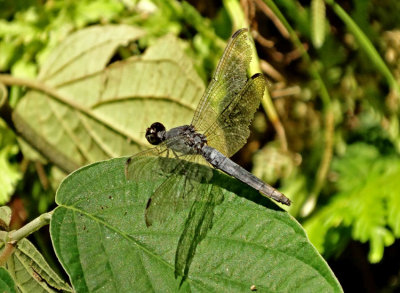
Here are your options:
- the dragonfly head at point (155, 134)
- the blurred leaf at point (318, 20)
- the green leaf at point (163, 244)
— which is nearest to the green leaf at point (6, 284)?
the green leaf at point (163, 244)

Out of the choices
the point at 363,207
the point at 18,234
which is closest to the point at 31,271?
the point at 18,234

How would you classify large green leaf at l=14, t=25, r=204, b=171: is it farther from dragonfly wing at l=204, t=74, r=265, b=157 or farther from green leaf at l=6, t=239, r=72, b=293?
green leaf at l=6, t=239, r=72, b=293

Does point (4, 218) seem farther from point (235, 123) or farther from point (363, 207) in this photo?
point (363, 207)

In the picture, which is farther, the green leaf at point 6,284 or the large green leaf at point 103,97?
the large green leaf at point 103,97

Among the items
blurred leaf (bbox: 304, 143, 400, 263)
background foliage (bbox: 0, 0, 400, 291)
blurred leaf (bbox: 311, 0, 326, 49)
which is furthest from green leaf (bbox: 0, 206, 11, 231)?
blurred leaf (bbox: 311, 0, 326, 49)

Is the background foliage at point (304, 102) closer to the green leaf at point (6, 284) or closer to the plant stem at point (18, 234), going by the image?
the plant stem at point (18, 234)

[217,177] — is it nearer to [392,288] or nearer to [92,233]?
[92,233]

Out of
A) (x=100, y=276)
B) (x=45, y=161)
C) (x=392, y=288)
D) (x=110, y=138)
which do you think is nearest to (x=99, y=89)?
(x=110, y=138)
